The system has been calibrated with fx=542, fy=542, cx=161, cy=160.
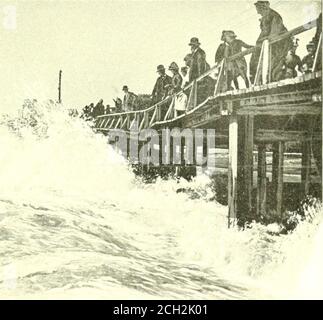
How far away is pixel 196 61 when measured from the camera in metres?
3.41

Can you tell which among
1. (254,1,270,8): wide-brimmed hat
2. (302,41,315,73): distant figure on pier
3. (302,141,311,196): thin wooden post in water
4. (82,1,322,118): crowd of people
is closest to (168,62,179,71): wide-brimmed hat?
(82,1,322,118): crowd of people

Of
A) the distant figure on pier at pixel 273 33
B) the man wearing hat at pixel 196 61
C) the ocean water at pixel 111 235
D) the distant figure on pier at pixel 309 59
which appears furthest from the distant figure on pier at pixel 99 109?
the distant figure on pier at pixel 309 59

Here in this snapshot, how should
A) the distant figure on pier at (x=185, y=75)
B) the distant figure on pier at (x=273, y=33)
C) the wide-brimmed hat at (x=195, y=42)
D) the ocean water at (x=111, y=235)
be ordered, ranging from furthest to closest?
the distant figure on pier at (x=185, y=75), the wide-brimmed hat at (x=195, y=42), the distant figure on pier at (x=273, y=33), the ocean water at (x=111, y=235)

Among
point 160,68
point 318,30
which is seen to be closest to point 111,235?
point 160,68

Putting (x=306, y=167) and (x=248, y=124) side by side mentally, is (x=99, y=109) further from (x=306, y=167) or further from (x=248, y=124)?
(x=306, y=167)

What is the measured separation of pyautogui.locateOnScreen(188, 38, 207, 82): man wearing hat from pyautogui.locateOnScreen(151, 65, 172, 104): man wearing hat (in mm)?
157

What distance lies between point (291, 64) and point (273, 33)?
0.22m

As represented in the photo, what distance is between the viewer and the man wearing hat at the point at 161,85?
345cm

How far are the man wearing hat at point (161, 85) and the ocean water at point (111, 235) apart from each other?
0.46 m

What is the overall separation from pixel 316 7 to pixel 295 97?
599 millimetres

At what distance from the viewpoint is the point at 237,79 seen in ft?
11.5

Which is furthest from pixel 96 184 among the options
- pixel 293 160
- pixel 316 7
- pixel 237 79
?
pixel 316 7

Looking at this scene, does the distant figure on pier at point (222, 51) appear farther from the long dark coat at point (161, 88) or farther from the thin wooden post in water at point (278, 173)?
→ the thin wooden post in water at point (278, 173)

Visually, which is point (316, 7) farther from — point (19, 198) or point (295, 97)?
point (19, 198)
